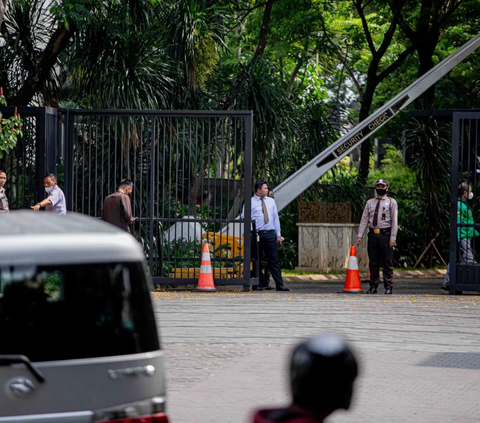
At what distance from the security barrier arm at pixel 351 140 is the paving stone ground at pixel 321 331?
525 centimetres

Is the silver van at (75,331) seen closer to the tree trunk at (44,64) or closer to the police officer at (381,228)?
the police officer at (381,228)

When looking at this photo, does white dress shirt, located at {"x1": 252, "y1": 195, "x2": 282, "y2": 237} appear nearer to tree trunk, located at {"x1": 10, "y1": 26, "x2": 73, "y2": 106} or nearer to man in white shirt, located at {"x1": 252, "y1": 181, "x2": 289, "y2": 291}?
man in white shirt, located at {"x1": 252, "y1": 181, "x2": 289, "y2": 291}

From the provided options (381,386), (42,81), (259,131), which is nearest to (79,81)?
(42,81)

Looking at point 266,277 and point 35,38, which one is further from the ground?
point 35,38

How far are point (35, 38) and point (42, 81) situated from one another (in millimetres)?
898

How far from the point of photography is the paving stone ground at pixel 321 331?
7512 mm

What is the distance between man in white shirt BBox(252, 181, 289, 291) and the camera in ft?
55.5

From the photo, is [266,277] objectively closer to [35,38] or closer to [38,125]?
[38,125]

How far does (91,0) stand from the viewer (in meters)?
18.7

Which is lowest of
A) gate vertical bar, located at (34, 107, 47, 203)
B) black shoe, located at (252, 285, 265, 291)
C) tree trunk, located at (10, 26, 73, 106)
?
black shoe, located at (252, 285, 265, 291)

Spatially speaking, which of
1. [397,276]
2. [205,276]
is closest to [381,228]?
[205,276]

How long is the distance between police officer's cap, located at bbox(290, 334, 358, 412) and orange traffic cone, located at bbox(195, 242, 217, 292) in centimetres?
1414

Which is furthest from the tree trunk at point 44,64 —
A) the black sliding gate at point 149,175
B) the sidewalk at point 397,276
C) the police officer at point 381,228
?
the police officer at point 381,228

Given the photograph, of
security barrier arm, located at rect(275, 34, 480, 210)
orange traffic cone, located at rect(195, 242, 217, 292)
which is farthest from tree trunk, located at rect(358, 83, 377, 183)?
orange traffic cone, located at rect(195, 242, 217, 292)
